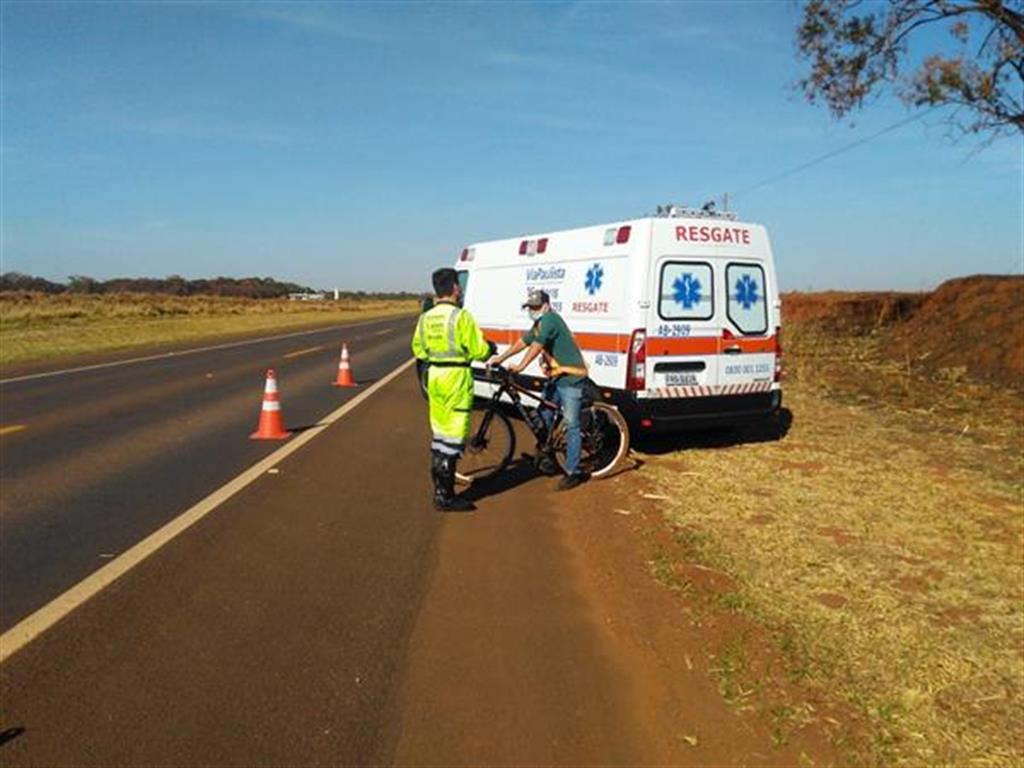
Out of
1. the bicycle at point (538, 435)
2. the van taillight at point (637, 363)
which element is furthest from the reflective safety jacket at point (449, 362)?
the van taillight at point (637, 363)

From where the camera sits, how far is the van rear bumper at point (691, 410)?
9286 millimetres

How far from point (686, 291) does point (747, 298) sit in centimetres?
93

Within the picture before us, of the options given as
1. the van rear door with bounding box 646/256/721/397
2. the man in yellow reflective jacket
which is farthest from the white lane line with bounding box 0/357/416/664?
the van rear door with bounding box 646/256/721/397

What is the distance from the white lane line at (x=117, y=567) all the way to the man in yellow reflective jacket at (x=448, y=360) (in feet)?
6.55

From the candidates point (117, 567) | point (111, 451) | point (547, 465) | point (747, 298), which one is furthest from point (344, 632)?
point (747, 298)

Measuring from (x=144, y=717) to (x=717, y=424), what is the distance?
738 cm

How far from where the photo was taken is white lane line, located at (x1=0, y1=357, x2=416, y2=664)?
455cm

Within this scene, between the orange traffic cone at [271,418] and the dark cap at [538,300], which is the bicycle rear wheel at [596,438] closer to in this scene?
the dark cap at [538,300]

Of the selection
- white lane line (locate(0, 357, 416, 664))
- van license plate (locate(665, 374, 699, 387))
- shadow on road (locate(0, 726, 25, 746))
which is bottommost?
white lane line (locate(0, 357, 416, 664))

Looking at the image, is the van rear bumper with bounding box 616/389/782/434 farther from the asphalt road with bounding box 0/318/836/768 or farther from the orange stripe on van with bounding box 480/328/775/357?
the asphalt road with bounding box 0/318/836/768

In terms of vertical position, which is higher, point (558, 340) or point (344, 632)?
point (558, 340)

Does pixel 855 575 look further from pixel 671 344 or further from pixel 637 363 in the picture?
pixel 671 344

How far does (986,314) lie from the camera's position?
18.9 m

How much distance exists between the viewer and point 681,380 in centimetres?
953
